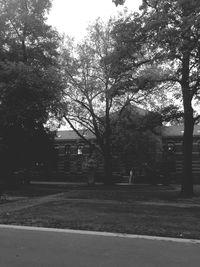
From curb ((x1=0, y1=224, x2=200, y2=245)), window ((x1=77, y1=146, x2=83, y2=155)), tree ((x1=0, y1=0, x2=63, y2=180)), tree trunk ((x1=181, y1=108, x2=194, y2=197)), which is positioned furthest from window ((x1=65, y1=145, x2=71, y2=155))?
curb ((x1=0, y1=224, x2=200, y2=245))

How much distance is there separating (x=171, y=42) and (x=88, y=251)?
11476 millimetres

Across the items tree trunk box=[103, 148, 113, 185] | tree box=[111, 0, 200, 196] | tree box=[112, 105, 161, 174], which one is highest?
tree box=[111, 0, 200, 196]

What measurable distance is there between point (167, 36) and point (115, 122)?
25.4 metres

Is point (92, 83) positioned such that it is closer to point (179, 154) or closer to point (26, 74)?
point (26, 74)

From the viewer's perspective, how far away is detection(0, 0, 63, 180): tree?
93.6 feet

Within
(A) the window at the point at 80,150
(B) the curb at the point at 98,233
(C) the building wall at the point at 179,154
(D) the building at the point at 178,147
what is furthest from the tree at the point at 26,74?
(C) the building wall at the point at 179,154

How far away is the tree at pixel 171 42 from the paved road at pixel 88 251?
8.72 metres

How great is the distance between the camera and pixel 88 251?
7316 mm

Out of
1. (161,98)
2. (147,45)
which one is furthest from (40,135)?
(147,45)

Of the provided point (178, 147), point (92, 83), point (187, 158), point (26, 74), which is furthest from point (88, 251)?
point (178, 147)

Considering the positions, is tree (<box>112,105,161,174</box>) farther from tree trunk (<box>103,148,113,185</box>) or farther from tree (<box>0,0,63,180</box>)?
tree (<box>0,0,63,180</box>)

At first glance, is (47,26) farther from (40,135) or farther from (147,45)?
(147,45)

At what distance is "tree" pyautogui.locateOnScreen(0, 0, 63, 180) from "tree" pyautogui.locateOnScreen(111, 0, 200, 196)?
910cm

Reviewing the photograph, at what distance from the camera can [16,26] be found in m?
32.9
